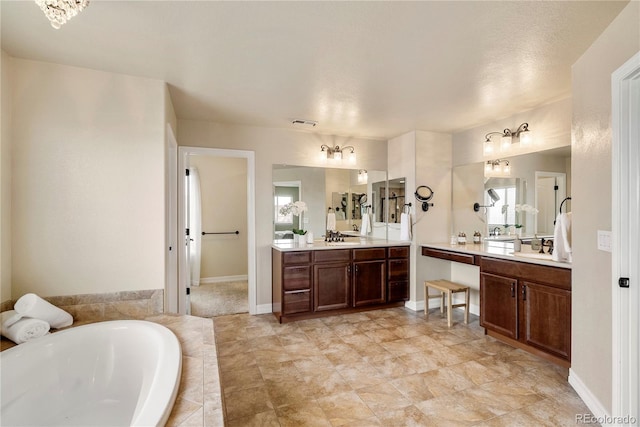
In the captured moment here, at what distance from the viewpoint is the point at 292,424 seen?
185 cm

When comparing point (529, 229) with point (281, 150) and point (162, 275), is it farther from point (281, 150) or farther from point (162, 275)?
point (162, 275)

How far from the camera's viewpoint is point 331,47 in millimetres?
1983

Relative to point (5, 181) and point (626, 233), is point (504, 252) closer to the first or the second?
point (626, 233)

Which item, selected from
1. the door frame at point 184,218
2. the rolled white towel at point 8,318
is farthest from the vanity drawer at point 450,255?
the rolled white towel at point 8,318

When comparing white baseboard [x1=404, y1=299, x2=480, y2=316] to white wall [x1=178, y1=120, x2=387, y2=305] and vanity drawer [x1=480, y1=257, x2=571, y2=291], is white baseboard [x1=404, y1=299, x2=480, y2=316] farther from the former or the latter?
white wall [x1=178, y1=120, x2=387, y2=305]

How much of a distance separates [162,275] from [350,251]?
6.86ft

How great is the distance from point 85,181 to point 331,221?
2745 millimetres

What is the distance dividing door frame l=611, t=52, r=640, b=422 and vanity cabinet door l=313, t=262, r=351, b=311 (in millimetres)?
2439

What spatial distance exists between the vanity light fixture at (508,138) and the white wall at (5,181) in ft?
13.8

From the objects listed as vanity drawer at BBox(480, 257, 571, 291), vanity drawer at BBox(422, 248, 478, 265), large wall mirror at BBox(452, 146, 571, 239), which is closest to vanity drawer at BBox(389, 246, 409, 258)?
vanity drawer at BBox(422, 248, 478, 265)

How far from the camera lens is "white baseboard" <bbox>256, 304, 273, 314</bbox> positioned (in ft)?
12.5

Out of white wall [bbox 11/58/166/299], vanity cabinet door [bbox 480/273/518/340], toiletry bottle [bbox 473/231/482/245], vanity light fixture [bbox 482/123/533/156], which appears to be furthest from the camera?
toiletry bottle [bbox 473/231/482/245]

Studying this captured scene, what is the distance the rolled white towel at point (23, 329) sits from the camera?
1.83 metres

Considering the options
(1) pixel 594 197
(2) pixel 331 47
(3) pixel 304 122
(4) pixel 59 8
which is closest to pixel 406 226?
(3) pixel 304 122
